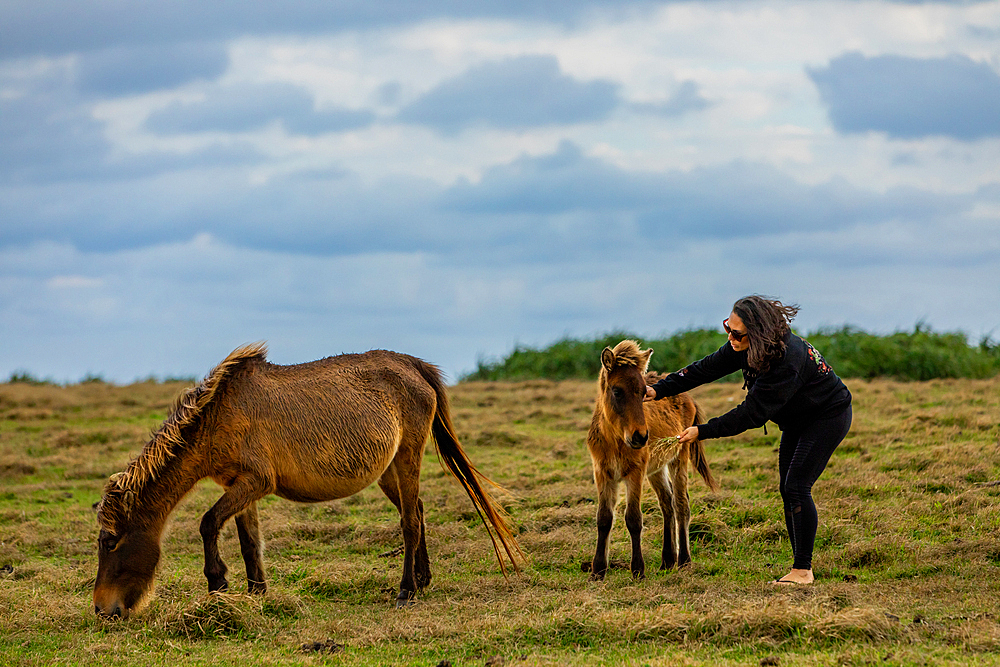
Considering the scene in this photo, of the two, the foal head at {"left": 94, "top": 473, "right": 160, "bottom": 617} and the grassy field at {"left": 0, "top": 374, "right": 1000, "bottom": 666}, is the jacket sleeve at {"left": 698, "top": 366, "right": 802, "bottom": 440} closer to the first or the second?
the grassy field at {"left": 0, "top": 374, "right": 1000, "bottom": 666}

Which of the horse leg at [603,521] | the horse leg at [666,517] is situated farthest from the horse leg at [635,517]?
the horse leg at [666,517]

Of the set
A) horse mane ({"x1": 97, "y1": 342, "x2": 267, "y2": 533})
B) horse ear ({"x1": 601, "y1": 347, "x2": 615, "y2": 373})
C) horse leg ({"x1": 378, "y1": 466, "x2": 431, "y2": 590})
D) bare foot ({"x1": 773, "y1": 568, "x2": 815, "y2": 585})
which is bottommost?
bare foot ({"x1": 773, "y1": 568, "x2": 815, "y2": 585})

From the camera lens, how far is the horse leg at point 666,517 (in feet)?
26.1

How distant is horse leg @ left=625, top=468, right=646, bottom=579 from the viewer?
7.57 m

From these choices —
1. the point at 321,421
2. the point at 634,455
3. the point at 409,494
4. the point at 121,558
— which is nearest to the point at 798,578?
the point at 634,455

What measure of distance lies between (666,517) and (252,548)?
11.7 feet

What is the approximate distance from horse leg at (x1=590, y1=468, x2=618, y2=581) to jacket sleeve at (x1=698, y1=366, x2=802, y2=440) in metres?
1.40

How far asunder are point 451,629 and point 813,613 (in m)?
2.39

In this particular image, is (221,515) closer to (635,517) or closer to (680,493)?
(635,517)

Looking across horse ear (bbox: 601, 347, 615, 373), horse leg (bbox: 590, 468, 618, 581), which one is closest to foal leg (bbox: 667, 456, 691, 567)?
horse leg (bbox: 590, 468, 618, 581)

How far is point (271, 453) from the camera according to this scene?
694 centimetres

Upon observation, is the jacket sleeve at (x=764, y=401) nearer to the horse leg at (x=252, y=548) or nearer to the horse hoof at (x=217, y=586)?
the horse leg at (x=252, y=548)

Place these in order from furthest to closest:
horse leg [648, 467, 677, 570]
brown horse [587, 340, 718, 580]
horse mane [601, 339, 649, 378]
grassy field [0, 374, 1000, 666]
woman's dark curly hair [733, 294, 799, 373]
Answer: horse leg [648, 467, 677, 570] → horse mane [601, 339, 649, 378] → brown horse [587, 340, 718, 580] → woman's dark curly hair [733, 294, 799, 373] → grassy field [0, 374, 1000, 666]

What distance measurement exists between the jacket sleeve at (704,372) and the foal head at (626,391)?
21cm
